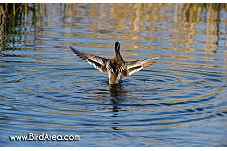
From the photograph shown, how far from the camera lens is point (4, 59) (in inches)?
481

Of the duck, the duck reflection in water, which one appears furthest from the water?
the duck

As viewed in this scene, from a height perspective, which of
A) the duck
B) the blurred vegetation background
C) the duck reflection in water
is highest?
the blurred vegetation background

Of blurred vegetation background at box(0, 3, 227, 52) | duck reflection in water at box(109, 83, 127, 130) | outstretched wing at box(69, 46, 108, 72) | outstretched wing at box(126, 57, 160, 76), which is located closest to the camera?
duck reflection in water at box(109, 83, 127, 130)

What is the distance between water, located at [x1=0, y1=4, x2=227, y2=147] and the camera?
7531 millimetres

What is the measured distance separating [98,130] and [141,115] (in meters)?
0.99

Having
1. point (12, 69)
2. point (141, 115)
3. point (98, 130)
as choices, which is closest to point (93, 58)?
point (12, 69)

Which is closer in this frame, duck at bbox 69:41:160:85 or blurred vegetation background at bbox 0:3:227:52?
duck at bbox 69:41:160:85

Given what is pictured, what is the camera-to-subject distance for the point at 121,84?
10734 millimetres

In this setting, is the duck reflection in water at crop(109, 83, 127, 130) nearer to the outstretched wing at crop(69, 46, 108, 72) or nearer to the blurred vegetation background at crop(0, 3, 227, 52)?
the outstretched wing at crop(69, 46, 108, 72)

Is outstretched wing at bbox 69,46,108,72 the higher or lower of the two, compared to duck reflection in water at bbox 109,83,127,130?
higher

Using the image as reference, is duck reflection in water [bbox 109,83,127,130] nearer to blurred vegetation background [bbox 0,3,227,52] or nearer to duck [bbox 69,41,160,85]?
duck [bbox 69,41,160,85]

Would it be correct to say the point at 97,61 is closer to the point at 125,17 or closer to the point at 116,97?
the point at 116,97

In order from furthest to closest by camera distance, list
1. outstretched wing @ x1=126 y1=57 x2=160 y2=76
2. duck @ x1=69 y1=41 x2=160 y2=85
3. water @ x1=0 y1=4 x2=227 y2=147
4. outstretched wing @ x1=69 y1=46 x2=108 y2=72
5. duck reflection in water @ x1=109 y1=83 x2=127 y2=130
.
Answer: outstretched wing @ x1=69 y1=46 x2=108 y2=72, duck @ x1=69 y1=41 x2=160 y2=85, outstretched wing @ x1=126 y1=57 x2=160 y2=76, duck reflection in water @ x1=109 y1=83 x2=127 y2=130, water @ x1=0 y1=4 x2=227 y2=147

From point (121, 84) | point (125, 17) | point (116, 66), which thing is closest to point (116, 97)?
point (121, 84)
